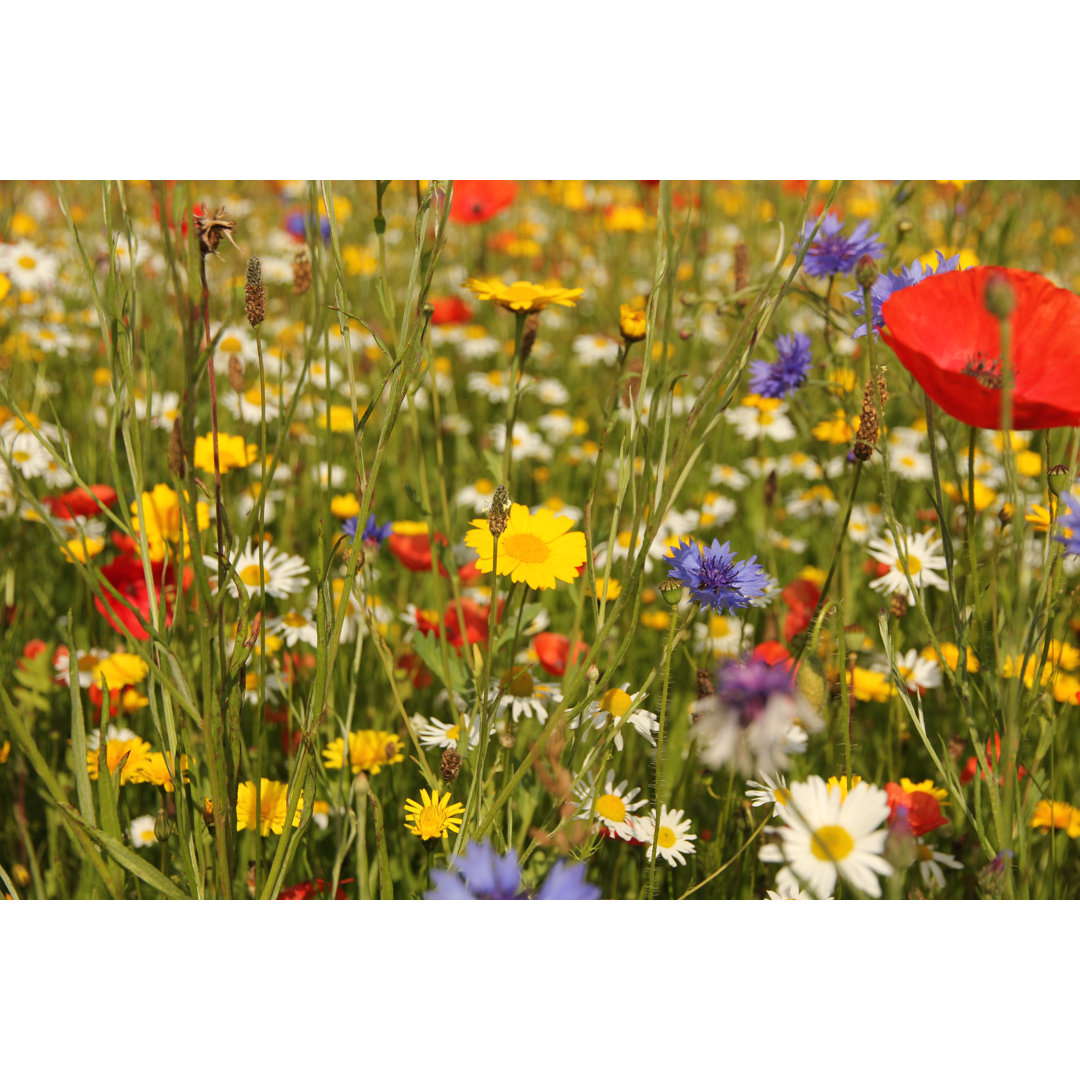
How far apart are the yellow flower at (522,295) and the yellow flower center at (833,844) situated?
0.42m

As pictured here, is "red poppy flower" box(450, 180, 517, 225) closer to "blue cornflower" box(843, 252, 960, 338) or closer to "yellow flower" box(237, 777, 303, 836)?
"blue cornflower" box(843, 252, 960, 338)

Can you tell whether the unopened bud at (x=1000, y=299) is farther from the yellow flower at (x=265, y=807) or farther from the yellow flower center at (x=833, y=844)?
the yellow flower at (x=265, y=807)

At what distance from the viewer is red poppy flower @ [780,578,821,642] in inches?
35.9

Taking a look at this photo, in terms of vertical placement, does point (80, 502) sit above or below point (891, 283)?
below

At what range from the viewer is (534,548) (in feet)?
2.24

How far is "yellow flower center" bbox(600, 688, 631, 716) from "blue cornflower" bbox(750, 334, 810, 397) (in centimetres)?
40

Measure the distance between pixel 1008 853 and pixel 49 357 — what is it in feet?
5.82

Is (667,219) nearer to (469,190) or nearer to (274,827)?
(274,827)

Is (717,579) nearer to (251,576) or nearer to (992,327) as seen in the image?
(992,327)

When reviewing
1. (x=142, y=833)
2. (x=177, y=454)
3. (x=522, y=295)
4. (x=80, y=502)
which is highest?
(x=522, y=295)

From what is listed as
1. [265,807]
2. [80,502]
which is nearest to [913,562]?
[265,807]

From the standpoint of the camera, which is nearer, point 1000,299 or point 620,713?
point 1000,299

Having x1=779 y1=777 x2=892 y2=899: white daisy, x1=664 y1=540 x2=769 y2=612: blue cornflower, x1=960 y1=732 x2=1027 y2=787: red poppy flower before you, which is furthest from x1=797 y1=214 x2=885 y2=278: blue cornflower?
x1=779 y1=777 x2=892 y2=899: white daisy

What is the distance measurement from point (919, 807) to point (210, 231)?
0.64 meters
